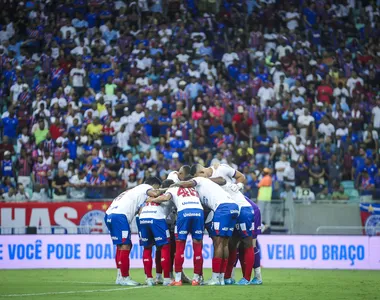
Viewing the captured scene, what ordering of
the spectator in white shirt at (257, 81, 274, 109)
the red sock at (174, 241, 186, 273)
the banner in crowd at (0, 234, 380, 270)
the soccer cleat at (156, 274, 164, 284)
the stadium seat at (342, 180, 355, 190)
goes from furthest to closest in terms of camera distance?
the spectator in white shirt at (257, 81, 274, 109), the stadium seat at (342, 180, 355, 190), the banner in crowd at (0, 234, 380, 270), the soccer cleat at (156, 274, 164, 284), the red sock at (174, 241, 186, 273)

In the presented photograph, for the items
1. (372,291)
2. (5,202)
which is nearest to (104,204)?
(5,202)

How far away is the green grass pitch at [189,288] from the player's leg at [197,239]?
0.47 metres

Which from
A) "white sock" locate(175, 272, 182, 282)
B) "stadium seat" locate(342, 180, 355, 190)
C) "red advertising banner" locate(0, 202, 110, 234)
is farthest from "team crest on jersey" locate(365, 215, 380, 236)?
"white sock" locate(175, 272, 182, 282)

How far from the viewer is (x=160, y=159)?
30.7 metres

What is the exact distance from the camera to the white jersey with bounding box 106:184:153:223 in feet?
62.9

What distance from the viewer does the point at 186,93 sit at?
33.7 metres

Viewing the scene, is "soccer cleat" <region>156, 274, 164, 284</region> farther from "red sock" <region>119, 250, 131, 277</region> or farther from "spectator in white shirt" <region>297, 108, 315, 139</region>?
"spectator in white shirt" <region>297, 108, 315, 139</region>

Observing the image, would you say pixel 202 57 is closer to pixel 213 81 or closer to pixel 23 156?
pixel 213 81

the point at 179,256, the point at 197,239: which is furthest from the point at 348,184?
the point at 179,256

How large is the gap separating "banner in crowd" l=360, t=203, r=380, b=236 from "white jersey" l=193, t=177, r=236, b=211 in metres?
10.3

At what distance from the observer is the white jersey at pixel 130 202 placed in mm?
19172

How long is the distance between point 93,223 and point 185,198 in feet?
34.1

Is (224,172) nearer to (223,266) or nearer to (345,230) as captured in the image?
(223,266)

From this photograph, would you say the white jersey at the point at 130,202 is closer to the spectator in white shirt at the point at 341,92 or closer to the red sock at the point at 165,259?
the red sock at the point at 165,259
